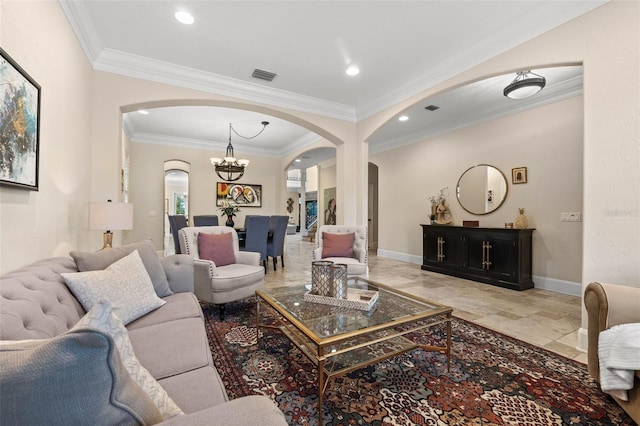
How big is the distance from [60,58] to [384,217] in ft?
20.1

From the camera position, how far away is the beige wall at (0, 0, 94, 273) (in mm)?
1578

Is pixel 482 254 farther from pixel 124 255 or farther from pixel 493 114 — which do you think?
pixel 124 255

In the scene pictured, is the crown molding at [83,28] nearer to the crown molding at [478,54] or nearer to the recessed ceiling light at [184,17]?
the recessed ceiling light at [184,17]

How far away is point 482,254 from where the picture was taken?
4469 mm

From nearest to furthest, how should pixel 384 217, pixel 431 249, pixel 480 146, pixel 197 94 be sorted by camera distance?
pixel 197 94 < pixel 480 146 < pixel 431 249 < pixel 384 217

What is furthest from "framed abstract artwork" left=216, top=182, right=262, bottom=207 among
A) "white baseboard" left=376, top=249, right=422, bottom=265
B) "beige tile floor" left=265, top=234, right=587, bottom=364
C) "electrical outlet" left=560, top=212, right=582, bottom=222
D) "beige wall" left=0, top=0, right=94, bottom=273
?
"electrical outlet" left=560, top=212, right=582, bottom=222

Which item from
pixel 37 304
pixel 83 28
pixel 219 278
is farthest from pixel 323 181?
pixel 37 304

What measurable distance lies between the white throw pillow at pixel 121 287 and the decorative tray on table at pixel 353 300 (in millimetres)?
1047

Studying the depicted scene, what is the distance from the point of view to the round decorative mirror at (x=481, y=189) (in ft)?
15.3

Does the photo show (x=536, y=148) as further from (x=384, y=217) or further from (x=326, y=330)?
(x=326, y=330)

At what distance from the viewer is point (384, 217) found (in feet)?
22.9

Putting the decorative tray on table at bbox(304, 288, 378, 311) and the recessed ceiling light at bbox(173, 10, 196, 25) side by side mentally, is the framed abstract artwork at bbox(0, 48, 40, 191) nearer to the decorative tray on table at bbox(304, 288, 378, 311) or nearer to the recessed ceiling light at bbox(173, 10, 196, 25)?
the recessed ceiling light at bbox(173, 10, 196, 25)

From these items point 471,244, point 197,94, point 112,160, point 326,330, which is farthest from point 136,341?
point 471,244

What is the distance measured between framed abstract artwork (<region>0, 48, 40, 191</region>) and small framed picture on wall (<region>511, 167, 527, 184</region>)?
218 inches
